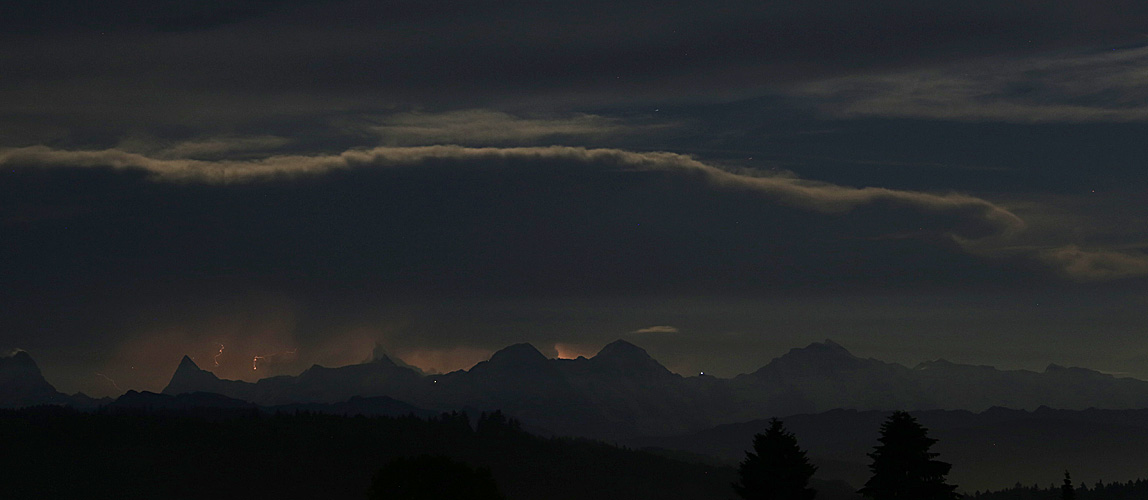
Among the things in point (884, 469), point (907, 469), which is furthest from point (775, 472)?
point (907, 469)

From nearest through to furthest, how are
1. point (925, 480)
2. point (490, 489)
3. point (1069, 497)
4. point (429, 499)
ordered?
point (925, 480) < point (1069, 497) < point (429, 499) < point (490, 489)

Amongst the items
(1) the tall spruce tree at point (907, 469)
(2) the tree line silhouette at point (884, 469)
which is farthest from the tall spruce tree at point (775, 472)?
(1) the tall spruce tree at point (907, 469)

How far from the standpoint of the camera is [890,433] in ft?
334

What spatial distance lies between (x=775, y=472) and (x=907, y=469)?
10113mm

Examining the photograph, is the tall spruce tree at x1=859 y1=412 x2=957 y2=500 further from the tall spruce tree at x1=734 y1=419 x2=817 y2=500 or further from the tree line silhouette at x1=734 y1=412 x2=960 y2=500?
the tall spruce tree at x1=734 y1=419 x2=817 y2=500

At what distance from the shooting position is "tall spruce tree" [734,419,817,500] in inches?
4043

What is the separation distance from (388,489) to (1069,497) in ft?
296

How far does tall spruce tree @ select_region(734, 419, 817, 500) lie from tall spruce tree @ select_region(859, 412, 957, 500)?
16.6 ft

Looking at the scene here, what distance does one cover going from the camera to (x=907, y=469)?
101625 millimetres

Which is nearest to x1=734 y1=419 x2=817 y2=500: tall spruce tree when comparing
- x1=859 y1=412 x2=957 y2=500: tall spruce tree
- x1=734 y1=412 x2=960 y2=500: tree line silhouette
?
x1=734 y1=412 x2=960 y2=500: tree line silhouette

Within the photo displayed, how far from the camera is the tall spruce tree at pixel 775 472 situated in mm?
102688

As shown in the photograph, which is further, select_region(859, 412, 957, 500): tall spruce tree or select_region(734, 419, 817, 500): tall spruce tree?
select_region(734, 419, 817, 500): tall spruce tree

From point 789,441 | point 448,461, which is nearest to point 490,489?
point 448,461

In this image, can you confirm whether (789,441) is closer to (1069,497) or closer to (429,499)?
(1069,497)
